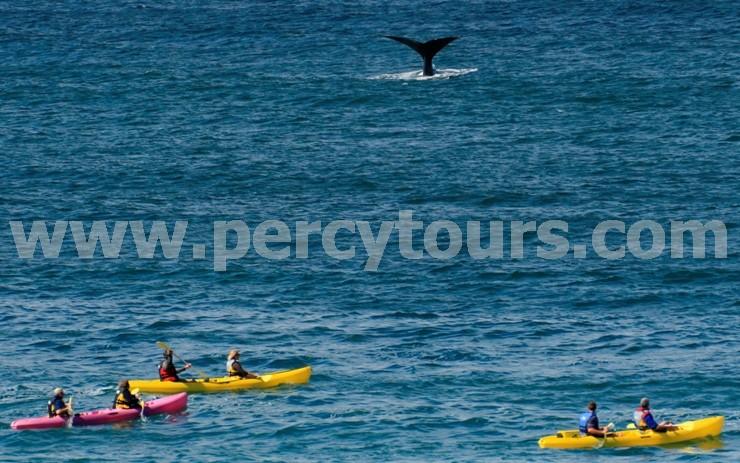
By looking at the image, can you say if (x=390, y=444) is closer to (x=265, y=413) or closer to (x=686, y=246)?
(x=265, y=413)

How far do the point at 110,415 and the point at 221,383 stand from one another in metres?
6.05

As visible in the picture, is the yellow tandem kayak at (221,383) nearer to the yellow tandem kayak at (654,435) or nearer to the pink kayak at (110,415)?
the pink kayak at (110,415)

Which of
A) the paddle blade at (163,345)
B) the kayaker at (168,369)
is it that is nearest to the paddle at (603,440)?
the kayaker at (168,369)

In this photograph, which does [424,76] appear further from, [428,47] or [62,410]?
[62,410]

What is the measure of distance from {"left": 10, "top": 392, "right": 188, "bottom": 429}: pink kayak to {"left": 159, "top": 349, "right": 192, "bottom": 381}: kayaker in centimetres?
277

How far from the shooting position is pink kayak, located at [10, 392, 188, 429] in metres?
64.0

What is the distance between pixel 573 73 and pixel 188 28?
37.2 meters

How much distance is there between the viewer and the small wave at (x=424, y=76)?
121562 millimetres

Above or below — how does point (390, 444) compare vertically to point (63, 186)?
below

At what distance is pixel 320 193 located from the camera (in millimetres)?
97688

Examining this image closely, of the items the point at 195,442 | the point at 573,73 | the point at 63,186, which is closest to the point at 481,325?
the point at 195,442

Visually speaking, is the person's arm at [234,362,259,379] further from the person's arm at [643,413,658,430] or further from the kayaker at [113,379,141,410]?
the person's arm at [643,413,658,430]

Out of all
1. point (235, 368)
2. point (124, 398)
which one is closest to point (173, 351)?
point (235, 368)

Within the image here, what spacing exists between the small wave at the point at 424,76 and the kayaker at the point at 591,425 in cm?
6269
